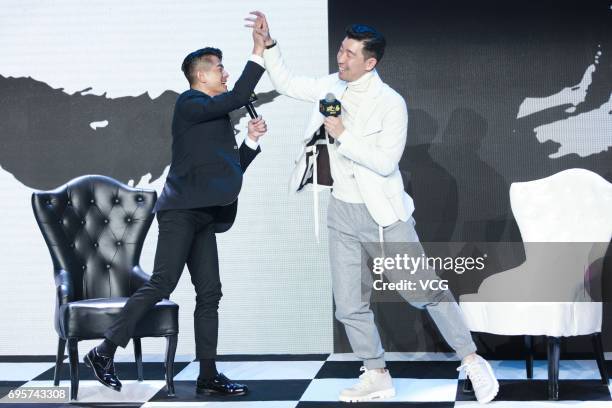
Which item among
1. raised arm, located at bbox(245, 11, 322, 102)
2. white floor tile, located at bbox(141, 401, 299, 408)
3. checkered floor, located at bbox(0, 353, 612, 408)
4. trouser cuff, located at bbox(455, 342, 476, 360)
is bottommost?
checkered floor, located at bbox(0, 353, 612, 408)

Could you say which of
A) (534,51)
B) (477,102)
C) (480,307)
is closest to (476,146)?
(477,102)

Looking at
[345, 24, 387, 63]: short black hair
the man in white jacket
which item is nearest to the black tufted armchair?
the man in white jacket

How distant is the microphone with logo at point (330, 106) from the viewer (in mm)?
3936

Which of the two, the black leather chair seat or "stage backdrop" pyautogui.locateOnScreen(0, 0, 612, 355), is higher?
"stage backdrop" pyautogui.locateOnScreen(0, 0, 612, 355)

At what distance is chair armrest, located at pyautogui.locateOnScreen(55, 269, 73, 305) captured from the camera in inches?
171

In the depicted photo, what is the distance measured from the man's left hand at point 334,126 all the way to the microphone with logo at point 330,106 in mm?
21

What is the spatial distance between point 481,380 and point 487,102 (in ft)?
5.74

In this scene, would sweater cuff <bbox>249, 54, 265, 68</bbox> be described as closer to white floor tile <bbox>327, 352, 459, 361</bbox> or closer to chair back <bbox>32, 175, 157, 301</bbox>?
chair back <bbox>32, 175, 157, 301</bbox>

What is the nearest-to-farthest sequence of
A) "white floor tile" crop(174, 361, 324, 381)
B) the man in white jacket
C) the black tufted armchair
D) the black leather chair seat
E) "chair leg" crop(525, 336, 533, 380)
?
1. the man in white jacket
2. the black leather chair seat
3. "chair leg" crop(525, 336, 533, 380)
4. the black tufted armchair
5. "white floor tile" crop(174, 361, 324, 381)

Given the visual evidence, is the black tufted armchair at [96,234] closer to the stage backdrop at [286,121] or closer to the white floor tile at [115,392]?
the white floor tile at [115,392]

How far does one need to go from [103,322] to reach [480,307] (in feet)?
5.54

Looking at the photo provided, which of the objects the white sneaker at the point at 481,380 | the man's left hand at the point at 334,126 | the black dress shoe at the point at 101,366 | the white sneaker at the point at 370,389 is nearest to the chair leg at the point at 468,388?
the white sneaker at the point at 481,380

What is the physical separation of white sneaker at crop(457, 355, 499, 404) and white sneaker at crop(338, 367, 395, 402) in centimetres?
35

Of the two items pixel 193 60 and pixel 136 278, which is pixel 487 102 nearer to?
pixel 193 60
